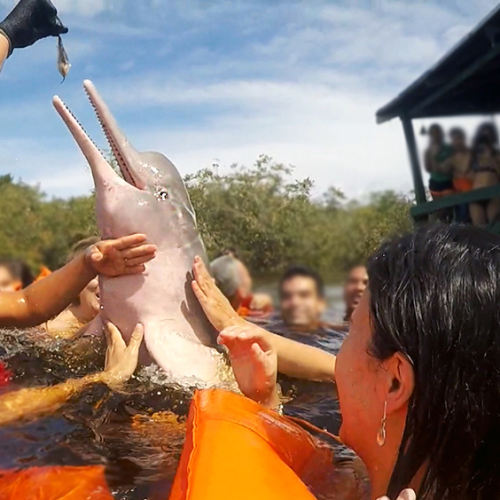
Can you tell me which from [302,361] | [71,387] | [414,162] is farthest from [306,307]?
[71,387]

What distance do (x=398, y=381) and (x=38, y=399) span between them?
152 centimetres

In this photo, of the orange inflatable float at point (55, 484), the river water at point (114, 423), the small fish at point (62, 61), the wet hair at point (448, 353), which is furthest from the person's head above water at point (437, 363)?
the small fish at point (62, 61)

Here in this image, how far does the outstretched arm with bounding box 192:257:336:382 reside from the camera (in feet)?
8.54

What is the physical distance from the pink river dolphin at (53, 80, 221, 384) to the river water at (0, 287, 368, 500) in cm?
15

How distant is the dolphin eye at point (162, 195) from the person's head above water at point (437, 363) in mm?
1663

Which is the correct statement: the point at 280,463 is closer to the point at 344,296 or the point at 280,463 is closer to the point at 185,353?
the point at 185,353

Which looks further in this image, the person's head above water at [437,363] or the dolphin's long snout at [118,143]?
the dolphin's long snout at [118,143]

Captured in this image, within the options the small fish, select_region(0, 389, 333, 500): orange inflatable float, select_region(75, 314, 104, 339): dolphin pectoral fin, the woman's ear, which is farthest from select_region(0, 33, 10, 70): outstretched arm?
the woman's ear

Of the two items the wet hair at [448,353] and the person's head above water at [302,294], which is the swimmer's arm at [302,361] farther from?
the wet hair at [448,353]

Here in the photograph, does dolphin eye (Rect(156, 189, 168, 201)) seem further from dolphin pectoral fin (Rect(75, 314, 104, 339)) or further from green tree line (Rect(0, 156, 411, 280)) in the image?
dolphin pectoral fin (Rect(75, 314, 104, 339))

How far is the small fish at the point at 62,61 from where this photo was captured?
111 inches

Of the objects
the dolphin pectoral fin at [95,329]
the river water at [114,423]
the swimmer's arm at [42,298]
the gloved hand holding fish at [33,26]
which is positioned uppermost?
the gloved hand holding fish at [33,26]

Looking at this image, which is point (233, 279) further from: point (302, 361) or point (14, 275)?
point (14, 275)

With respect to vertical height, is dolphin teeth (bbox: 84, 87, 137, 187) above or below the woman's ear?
above
